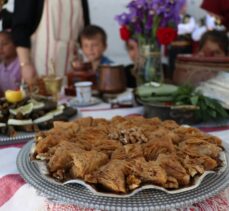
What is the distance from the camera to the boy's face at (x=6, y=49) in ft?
7.34

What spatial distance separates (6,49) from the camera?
7.47 ft

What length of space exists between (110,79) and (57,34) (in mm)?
913

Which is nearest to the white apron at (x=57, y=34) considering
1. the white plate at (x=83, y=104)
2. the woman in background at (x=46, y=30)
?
the woman in background at (x=46, y=30)

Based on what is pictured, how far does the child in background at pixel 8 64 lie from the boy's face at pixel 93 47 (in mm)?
503

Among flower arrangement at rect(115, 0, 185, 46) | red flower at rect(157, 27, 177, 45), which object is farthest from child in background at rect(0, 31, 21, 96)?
red flower at rect(157, 27, 177, 45)

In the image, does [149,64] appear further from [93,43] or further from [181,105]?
[93,43]

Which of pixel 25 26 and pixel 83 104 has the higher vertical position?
pixel 25 26

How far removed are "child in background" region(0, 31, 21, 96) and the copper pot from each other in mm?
987

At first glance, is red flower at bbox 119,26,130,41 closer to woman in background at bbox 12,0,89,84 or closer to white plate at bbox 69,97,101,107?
white plate at bbox 69,97,101,107

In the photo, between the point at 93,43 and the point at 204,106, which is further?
the point at 93,43

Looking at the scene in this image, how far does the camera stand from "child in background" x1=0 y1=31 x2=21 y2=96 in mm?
2234

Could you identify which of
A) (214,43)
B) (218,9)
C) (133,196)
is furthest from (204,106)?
(218,9)

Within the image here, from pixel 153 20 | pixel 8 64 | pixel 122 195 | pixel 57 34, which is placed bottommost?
pixel 8 64

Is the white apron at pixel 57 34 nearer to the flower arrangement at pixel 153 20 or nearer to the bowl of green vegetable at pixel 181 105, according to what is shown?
the flower arrangement at pixel 153 20
